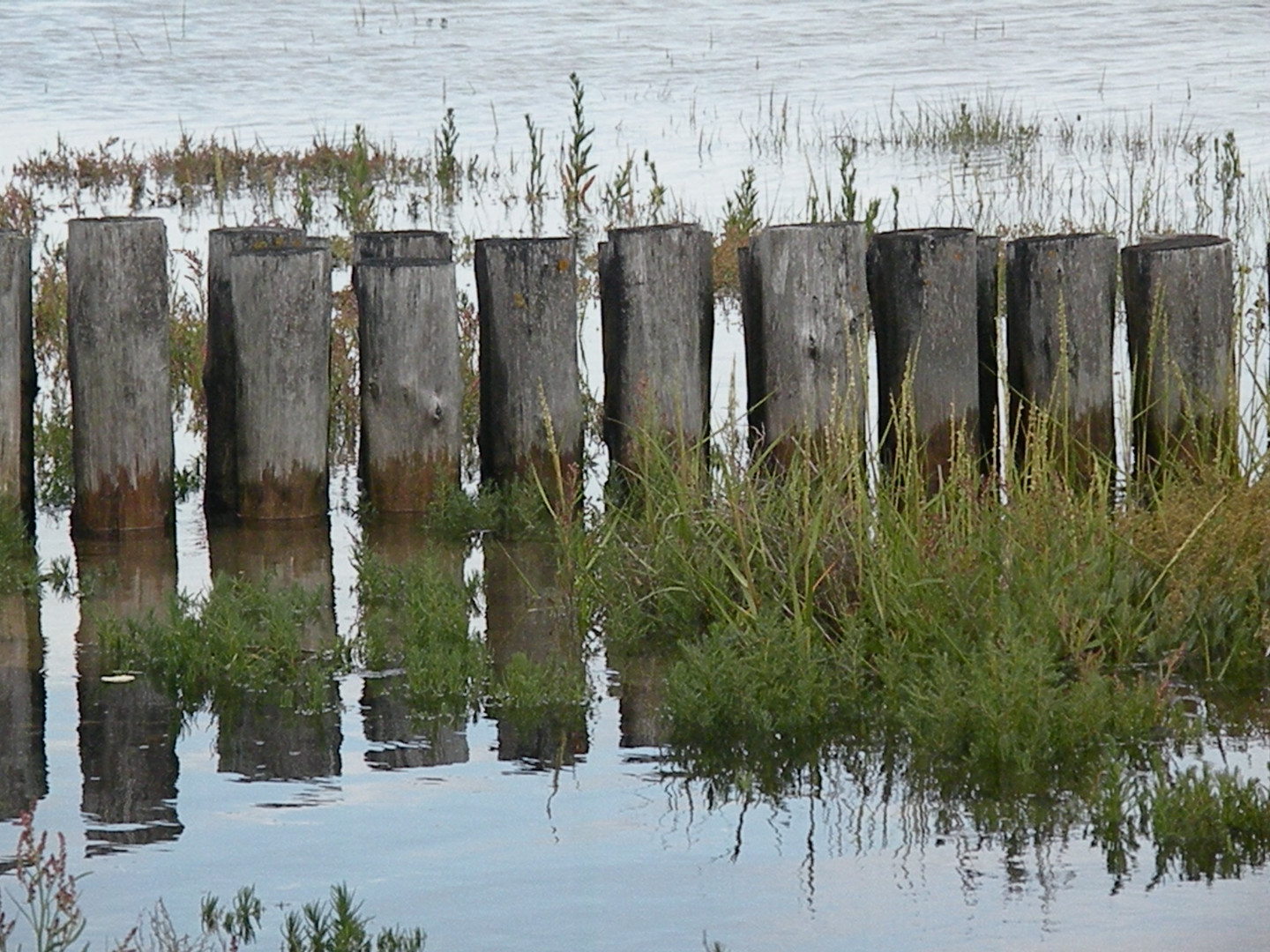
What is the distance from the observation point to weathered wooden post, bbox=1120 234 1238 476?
741 centimetres

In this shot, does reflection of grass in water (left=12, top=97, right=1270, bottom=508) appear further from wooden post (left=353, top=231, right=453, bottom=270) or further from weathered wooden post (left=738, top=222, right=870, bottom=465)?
weathered wooden post (left=738, top=222, right=870, bottom=465)

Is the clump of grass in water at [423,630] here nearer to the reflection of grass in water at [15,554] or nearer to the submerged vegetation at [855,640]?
the submerged vegetation at [855,640]

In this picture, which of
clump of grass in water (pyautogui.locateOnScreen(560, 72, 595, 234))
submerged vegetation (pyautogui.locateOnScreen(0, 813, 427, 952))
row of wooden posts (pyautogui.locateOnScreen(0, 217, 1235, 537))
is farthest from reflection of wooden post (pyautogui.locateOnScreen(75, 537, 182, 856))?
clump of grass in water (pyautogui.locateOnScreen(560, 72, 595, 234))

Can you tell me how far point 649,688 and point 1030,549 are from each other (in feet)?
3.83

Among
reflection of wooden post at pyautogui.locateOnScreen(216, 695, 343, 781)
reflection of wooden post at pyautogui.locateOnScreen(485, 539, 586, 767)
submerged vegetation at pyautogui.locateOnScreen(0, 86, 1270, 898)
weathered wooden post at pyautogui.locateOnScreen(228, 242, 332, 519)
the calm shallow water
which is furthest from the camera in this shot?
weathered wooden post at pyautogui.locateOnScreen(228, 242, 332, 519)

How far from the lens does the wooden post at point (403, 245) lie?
303 inches

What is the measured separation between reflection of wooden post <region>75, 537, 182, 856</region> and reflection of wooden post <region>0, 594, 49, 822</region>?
0.38ft

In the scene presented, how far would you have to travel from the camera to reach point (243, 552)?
23.7 feet

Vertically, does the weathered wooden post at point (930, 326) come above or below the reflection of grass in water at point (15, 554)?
above

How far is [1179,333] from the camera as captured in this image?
7.47 metres

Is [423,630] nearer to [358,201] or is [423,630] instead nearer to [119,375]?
[119,375]

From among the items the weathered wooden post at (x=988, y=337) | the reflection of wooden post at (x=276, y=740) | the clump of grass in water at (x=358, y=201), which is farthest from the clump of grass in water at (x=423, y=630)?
the clump of grass in water at (x=358, y=201)

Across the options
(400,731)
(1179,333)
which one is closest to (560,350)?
(1179,333)

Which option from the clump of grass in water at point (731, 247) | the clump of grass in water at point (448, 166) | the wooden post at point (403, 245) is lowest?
the wooden post at point (403, 245)
